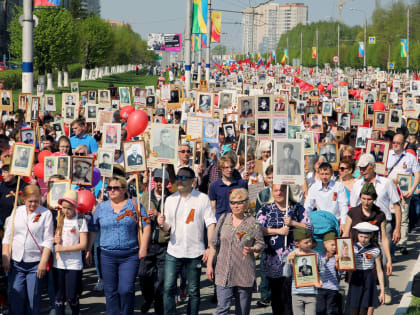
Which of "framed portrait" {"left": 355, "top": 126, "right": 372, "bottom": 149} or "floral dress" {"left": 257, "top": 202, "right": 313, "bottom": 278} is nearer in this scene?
"floral dress" {"left": 257, "top": 202, "right": 313, "bottom": 278}

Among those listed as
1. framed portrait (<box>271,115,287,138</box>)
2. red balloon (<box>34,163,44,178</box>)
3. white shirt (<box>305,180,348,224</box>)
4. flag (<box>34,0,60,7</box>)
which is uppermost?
flag (<box>34,0,60,7</box>)

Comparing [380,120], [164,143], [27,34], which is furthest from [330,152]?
[27,34]

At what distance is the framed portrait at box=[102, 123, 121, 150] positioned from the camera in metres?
11.1

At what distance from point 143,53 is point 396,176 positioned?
443 feet

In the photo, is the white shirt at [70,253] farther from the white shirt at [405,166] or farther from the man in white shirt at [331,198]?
the white shirt at [405,166]

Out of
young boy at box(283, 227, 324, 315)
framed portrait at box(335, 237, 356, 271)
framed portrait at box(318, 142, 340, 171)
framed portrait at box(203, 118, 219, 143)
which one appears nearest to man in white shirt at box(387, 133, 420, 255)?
framed portrait at box(318, 142, 340, 171)

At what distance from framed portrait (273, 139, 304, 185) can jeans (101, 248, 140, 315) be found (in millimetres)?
1661

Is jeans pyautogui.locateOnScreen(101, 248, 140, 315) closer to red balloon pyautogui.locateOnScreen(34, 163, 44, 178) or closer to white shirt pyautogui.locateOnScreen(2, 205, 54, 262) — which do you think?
white shirt pyautogui.locateOnScreen(2, 205, 54, 262)

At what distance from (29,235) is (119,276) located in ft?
3.07

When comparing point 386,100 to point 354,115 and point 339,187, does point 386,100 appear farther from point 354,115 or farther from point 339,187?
point 339,187

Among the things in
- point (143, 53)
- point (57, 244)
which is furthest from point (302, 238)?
point (143, 53)

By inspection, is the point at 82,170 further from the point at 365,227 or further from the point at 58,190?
the point at 365,227

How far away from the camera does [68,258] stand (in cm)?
729

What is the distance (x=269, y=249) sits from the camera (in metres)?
7.28
